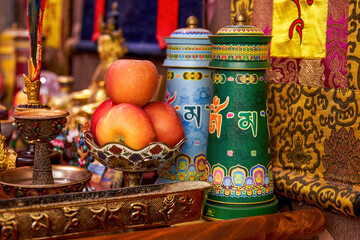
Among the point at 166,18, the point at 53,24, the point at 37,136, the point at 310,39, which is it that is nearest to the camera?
the point at 37,136

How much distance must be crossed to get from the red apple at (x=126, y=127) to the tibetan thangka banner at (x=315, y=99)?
30cm

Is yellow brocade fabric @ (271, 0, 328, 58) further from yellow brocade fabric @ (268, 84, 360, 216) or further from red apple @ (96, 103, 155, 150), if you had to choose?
red apple @ (96, 103, 155, 150)

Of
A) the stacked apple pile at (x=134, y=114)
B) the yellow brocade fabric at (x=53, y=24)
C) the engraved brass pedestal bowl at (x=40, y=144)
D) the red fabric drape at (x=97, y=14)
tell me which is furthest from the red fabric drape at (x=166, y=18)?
the yellow brocade fabric at (x=53, y=24)

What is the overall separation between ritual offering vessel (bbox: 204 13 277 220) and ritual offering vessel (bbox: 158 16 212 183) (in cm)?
10

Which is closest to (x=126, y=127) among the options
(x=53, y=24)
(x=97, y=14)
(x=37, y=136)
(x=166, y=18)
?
(x=37, y=136)

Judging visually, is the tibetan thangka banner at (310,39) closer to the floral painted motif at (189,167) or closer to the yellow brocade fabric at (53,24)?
the floral painted motif at (189,167)

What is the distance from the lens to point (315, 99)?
41.2 inches

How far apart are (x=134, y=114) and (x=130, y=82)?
7 centimetres

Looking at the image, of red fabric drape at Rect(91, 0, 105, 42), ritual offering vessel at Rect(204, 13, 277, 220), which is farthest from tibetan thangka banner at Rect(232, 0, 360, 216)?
red fabric drape at Rect(91, 0, 105, 42)

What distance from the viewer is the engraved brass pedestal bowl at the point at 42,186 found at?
935 mm

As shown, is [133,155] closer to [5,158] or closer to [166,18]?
[5,158]

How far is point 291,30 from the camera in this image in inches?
43.4

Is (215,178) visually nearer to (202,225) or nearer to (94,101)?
(202,225)

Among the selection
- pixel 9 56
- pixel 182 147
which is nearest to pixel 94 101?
pixel 182 147
